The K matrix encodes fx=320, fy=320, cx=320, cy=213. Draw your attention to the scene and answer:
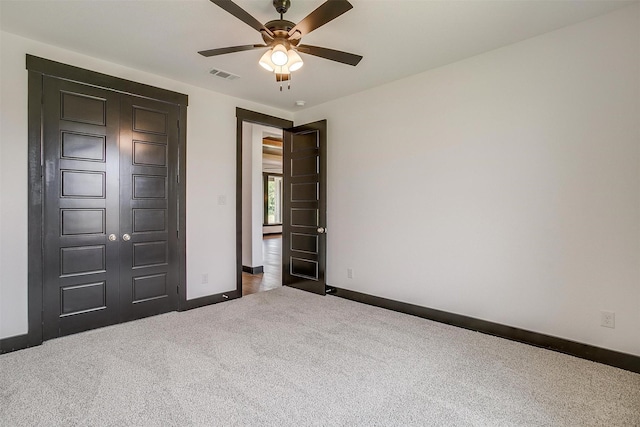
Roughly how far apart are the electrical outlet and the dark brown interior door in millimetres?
4188

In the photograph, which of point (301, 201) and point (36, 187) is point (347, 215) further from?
point (36, 187)

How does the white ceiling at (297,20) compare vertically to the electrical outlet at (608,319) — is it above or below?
above

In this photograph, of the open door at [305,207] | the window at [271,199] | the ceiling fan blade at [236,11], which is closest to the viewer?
the ceiling fan blade at [236,11]

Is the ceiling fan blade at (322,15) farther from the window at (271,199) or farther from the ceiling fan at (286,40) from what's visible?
the window at (271,199)

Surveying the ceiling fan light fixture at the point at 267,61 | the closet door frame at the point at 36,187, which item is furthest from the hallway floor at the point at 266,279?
the ceiling fan light fixture at the point at 267,61

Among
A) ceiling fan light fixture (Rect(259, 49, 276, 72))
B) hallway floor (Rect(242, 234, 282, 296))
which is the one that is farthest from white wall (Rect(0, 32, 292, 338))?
ceiling fan light fixture (Rect(259, 49, 276, 72))

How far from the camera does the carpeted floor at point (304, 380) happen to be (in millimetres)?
1918

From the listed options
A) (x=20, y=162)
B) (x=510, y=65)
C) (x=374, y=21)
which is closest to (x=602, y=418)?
(x=510, y=65)

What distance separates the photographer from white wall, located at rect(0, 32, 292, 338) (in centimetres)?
278

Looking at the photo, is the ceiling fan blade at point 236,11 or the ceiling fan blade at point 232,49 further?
the ceiling fan blade at point 232,49

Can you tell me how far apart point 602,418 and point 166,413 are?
2609 mm

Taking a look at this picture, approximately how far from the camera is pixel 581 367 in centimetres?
249

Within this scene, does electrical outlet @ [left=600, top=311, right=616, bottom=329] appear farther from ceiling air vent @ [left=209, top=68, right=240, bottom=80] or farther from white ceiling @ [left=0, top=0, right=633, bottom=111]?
ceiling air vent @ [left=209, top=68, right=240, bottom=80]

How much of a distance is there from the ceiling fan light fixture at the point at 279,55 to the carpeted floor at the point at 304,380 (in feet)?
7.53
